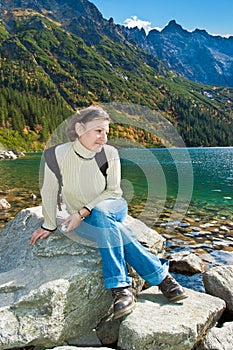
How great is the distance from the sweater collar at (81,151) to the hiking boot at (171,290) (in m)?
2.45

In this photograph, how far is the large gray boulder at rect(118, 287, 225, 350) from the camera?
4.46m

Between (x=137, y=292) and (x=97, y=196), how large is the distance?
2.04 m

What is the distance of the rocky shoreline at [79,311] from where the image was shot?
4.46 meters

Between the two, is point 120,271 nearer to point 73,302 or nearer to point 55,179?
point 73,302

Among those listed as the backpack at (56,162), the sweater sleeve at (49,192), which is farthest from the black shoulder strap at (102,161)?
the sweater sleeve at (49,192)

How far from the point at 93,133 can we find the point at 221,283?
14.1ft

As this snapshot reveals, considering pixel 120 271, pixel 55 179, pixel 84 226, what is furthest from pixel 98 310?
pixel 55 179

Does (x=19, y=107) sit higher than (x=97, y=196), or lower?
higher

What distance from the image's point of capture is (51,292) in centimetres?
465

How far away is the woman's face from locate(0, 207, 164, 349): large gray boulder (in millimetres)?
1746

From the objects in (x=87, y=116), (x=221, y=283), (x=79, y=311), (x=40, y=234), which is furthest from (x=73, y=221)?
(x=221, y=283)

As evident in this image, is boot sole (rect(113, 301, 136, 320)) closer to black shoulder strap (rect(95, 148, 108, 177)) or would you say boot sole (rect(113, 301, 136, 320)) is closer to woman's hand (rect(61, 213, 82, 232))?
woman's hand (rect(61, 213, 82, 232))

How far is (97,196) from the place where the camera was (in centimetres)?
535

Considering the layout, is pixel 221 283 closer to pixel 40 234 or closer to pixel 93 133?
pixel 40 234
